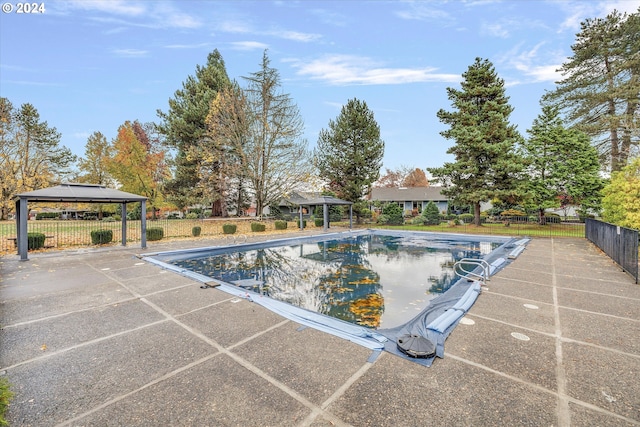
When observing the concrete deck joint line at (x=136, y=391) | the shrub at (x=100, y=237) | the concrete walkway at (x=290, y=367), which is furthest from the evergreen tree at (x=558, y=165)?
the shrub at (x=100, y=237)

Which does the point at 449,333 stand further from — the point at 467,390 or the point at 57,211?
the point at 57,211

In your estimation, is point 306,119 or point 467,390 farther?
point 306,119

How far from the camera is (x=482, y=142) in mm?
18734

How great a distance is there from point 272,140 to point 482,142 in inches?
591

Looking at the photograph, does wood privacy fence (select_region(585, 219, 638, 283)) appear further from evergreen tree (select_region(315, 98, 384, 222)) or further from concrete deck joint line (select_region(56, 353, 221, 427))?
evergreen tree (select_region(315, 98, 384, 222))

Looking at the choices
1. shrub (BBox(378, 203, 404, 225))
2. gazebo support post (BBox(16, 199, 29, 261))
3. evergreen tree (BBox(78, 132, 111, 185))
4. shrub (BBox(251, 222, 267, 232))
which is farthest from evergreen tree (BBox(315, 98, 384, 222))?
evergreen tree (BBox(78, 132, 111, 185))

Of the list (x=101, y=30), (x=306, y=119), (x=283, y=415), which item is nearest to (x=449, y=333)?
(x=283, y=415)

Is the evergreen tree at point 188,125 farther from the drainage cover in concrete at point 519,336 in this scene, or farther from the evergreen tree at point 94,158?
the drainage cover in concrete at point 519,336

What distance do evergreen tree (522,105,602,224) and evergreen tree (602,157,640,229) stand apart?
6.30 m

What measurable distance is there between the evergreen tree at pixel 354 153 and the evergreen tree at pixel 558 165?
11329 millimetres

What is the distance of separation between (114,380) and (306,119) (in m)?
21.1

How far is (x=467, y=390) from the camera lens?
2473mm

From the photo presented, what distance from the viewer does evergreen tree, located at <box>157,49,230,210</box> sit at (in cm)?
2216

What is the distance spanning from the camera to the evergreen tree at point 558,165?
1850 centimetres
